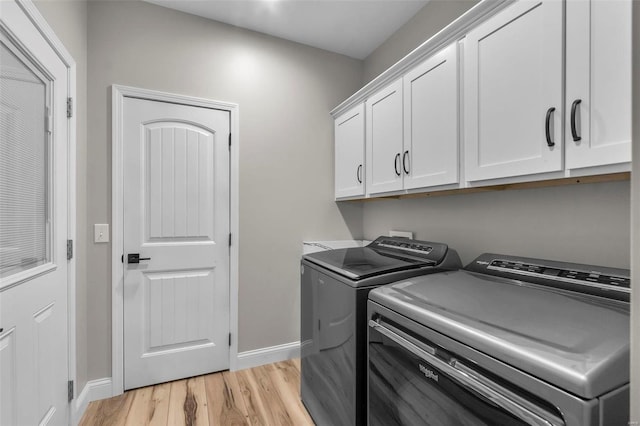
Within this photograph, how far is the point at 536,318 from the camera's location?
0.88 m

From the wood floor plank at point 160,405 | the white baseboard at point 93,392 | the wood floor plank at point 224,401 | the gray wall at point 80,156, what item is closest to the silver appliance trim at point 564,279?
the wood floor plank at point 224,401

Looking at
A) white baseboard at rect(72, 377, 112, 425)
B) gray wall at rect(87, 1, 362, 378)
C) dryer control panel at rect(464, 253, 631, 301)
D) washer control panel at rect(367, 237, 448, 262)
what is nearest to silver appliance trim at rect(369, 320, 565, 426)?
dryer control panel at rect(464, 253, 631, 301)

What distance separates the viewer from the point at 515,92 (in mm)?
1244

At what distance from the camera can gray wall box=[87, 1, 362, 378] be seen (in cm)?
204

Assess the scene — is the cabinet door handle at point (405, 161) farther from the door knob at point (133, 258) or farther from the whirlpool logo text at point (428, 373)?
the door knob at point (133, 258)

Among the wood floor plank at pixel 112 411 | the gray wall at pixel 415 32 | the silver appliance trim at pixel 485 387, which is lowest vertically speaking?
the wood floor plank at pixel 112 411

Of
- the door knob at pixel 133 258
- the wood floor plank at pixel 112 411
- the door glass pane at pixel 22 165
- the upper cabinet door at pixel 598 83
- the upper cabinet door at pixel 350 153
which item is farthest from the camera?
the upper cabinet door at pixel 350 153

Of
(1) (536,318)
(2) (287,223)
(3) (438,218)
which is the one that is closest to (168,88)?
(2) (287,223)

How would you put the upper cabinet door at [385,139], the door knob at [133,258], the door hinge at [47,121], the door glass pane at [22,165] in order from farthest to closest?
1. the door knob at [133,258]
2. the upper cabinet door at [385,139]
3. the door hinge at [47,121]
4. the door glass pane at [22,165]

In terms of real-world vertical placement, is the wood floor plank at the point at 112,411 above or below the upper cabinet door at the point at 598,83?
below

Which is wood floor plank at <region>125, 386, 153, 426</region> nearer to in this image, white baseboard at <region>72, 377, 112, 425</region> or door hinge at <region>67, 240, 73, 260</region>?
white baseboard at <region>72, 377, 112, 425</region>

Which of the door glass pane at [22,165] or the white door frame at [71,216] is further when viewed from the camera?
the white door frame at [71,216]

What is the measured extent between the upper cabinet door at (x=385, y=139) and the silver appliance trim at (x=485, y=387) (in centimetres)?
113

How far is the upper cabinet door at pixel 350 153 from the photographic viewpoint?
7.79 feet
